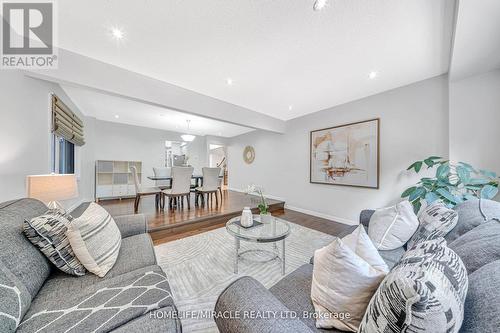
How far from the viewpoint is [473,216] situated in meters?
1.16

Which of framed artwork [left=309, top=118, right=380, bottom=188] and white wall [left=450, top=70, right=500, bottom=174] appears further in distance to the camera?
framed artwork [left=309, top=118, right=380, bottom=188]

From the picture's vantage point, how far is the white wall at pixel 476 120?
2.16m

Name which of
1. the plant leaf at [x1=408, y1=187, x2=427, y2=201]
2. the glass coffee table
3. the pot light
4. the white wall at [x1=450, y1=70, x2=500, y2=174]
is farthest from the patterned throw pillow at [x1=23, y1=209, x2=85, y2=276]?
the white wall at [x1=450, y1=70, x2=500, y2=174]

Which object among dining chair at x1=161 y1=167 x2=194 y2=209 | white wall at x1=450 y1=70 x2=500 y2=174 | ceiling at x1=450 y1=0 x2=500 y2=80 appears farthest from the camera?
dining chair at x1=161 y1=167 x2=194 y2=209

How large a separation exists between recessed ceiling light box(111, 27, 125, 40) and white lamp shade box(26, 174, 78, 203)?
4.88 ft

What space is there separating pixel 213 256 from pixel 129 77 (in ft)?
8.65

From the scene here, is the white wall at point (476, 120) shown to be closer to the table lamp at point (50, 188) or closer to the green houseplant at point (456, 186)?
the green houseplant at point (456, 186)

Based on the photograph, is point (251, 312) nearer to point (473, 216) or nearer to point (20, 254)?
point (20, 254)

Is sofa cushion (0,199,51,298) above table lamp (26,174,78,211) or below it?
below

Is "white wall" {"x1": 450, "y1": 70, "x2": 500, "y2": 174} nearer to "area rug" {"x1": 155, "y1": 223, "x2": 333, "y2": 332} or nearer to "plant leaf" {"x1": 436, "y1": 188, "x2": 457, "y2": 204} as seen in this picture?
"plant leaf" {"x1": 436, "y1": 188, "x2": 457, "y2": 204}

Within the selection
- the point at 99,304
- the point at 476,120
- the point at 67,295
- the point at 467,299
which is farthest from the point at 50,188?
the point at 476,120

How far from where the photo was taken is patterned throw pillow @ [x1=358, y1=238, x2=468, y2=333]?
17.8 inches

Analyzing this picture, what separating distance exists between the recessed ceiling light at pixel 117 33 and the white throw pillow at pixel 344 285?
8.34 ft

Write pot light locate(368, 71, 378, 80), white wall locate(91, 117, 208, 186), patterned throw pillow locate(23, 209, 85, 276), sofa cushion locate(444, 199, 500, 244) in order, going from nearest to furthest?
1. patterned throw pillow locate(23, 209, 85, 276)
2. sofa cushion locate(444, 199, 500, 244)
3. pot light locate(368, 71, 378, 80)
4. white wall locate(91, 117, 208, 186)
